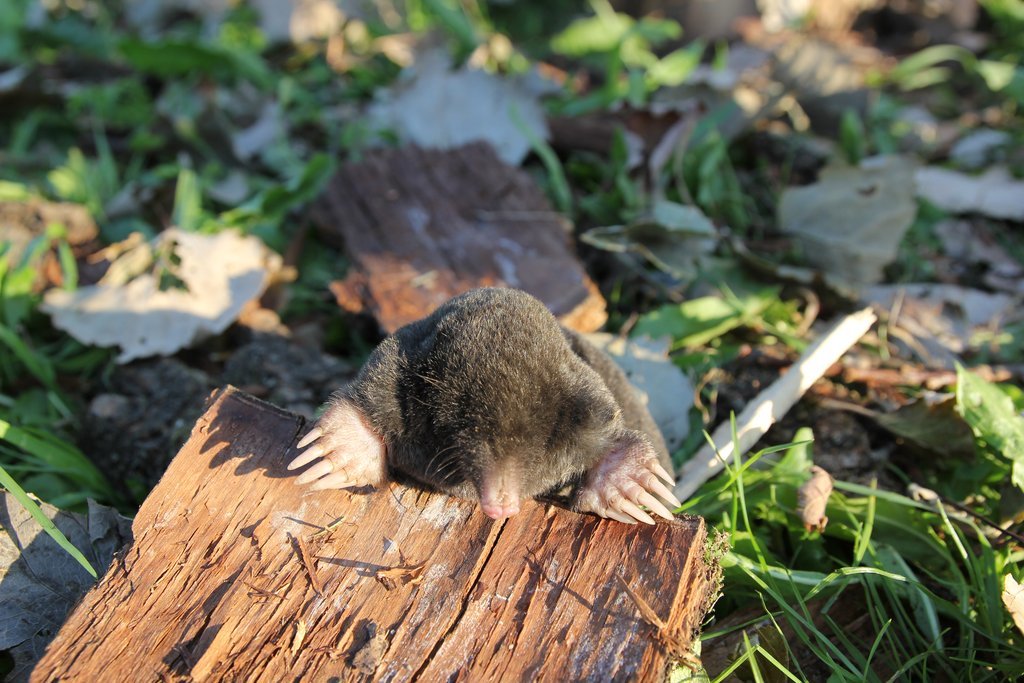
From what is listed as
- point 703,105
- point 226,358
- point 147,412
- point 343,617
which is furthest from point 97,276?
point 703,105

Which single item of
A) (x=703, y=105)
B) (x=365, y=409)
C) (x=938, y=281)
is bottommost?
(x=938, y=281)

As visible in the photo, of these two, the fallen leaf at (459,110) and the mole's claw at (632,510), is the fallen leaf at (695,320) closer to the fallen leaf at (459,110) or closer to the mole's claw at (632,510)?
the mole's claw at (632,510)

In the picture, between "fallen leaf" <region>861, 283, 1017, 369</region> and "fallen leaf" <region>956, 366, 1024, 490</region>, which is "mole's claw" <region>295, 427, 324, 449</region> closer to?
"fallen leaf" <region>956, 366, 1024, 490</region>

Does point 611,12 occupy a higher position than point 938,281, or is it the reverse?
point 611,12

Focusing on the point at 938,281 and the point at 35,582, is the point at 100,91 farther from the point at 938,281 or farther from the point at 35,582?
the point at 938,281

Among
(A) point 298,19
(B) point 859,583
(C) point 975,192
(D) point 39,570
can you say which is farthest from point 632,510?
(A) point 298,19

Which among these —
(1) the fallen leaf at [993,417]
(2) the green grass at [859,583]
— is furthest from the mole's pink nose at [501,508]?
(1) the fallen leaf at [993,417]

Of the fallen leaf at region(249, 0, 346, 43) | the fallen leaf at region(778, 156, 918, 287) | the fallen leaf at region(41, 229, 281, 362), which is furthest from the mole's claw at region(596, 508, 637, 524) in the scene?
the fallen leaf at region(249, 0, 346, 43)
